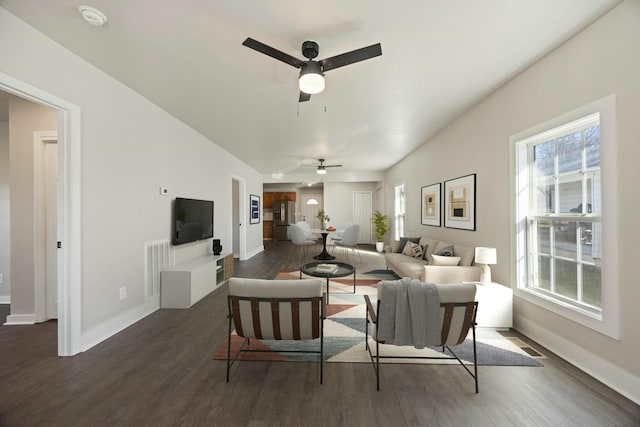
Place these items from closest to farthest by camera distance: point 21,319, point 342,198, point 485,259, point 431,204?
point 485,259
point 21,319
point 431,204
point 342,198

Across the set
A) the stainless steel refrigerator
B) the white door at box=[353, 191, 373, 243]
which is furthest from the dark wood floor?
the stainless steel refrigerator

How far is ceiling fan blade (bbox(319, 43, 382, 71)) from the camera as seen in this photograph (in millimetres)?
1834

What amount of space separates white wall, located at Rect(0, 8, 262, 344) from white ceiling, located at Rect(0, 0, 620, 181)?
0.16m

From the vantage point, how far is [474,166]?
3.66m

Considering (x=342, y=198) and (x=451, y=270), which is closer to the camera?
(x=451, y=270)

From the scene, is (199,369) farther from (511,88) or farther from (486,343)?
(511,88)

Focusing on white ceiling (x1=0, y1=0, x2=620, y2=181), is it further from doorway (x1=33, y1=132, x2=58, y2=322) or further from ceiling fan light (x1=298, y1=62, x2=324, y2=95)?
doorway (x1=33, y1=132, x2=58, y2=322)

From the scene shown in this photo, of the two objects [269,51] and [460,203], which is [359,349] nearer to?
[269,51]

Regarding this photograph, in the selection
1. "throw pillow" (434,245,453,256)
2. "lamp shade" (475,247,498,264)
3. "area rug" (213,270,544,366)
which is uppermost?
"lamp shade" (475,247,498,264)

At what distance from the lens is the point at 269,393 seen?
73.5 inches

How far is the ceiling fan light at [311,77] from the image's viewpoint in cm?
203

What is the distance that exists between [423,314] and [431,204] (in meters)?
3.78

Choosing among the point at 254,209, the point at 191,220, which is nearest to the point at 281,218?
the point at 254,209

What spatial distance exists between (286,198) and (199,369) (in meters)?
9.64
